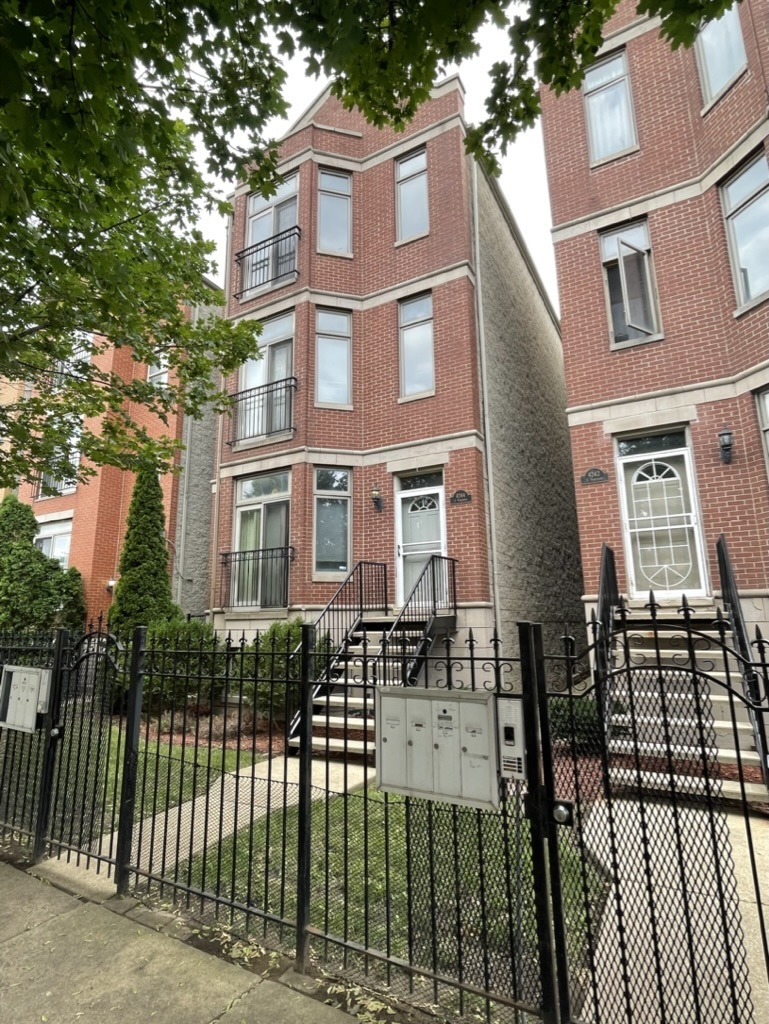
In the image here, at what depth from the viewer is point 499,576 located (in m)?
10.3

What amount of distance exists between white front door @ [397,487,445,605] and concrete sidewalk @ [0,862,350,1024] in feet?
24.2

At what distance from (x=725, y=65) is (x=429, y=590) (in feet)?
30.3

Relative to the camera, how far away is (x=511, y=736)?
2.77 meters

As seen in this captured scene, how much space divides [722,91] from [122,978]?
12.0 meters

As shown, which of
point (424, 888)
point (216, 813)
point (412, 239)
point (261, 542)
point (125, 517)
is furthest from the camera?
point (125, 517)

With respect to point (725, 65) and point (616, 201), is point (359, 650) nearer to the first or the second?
point (616, 201)

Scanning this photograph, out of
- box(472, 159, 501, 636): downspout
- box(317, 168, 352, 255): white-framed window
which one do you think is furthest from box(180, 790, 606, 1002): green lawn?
box(317, 168, 352, 255): white-framed window

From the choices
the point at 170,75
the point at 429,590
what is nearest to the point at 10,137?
the point at 170,75

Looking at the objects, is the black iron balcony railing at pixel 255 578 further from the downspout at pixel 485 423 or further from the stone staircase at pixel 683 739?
the stone staircase at pixel 683 739

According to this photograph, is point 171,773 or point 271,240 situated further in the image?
point 271,240

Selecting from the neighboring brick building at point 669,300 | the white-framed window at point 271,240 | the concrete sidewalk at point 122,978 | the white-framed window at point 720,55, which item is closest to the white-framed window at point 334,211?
the white-framed window at point 271,240

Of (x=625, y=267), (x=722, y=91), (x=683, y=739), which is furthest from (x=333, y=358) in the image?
(x=683, y=739)

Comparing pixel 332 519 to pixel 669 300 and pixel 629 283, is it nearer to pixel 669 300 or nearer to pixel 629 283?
pixel 629 283

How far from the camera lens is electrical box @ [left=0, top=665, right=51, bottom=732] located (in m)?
4.64
